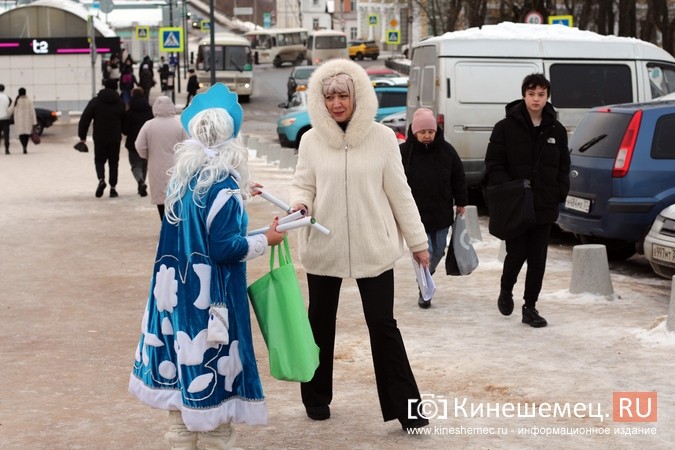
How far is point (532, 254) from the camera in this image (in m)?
8.86

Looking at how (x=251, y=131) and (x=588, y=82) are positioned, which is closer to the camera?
(x=588, y=82)

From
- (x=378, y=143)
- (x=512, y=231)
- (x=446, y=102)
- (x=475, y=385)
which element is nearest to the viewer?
(x=378, y=143)

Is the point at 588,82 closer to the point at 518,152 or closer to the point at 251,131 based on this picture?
the point at 518,152

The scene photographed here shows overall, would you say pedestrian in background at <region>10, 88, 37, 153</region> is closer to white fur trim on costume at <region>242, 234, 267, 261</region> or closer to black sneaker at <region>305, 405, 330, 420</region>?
black sneaker at <region>305, 405, 330, 420</region>

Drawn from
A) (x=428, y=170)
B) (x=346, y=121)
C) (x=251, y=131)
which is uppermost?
(x=346, y=121)

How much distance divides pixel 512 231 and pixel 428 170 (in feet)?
3.92

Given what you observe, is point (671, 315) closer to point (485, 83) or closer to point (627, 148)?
point (627, 148)

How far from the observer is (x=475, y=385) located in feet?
24.1

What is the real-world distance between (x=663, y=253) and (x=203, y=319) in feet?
19.1

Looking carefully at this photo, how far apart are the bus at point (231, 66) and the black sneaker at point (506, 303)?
44640 mm

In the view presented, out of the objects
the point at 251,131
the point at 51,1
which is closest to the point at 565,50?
the point at 251,131

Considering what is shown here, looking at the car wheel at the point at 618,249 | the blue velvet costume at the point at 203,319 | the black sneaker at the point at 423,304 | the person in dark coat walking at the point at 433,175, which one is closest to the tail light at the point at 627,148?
the car wheel at the point at 618,249

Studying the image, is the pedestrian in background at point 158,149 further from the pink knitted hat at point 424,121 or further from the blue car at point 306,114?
the blue car at point 306,114

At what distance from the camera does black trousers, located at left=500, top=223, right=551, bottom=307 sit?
882cm
